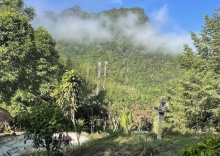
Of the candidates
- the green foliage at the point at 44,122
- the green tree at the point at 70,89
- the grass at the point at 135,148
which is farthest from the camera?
the green tree at the point at 70,89

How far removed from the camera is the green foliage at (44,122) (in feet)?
30.8

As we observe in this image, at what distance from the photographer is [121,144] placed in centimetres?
1025

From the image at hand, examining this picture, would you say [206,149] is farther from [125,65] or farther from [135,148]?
[125,65]

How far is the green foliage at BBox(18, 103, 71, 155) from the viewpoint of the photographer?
9391 mm

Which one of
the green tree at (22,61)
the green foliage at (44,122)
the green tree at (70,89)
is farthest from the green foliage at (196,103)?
the green tree at (22,61)

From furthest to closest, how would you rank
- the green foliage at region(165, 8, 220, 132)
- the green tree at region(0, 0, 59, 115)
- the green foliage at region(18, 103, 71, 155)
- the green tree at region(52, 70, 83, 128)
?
the green tree at region(0, 0, 59, 115) < the green tree at region(52, 70, 83, 128) < the green foliage at region(165, 8, 220, 132) < the green foliage at region(18, 103, 71, 155)

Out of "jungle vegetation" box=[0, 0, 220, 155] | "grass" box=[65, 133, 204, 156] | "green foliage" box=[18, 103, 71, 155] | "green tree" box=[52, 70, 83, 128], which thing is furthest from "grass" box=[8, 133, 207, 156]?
"green tree" box=[52, 70, 83, 128]

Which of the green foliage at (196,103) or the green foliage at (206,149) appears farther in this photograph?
Answer: the green foliage at (196,103)

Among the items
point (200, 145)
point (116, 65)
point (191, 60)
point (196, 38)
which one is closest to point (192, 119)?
point (191, 60)

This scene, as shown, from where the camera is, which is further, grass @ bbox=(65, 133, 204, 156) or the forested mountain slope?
the forested mountain slope

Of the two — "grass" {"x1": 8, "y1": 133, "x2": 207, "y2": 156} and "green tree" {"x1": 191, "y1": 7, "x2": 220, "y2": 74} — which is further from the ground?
"green tree" {"x1": 191, "y1": 7, "x2": 220, "y2": 74}

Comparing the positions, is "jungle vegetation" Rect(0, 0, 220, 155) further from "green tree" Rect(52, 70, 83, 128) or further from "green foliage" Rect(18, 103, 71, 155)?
"green foliage" Rect(18, 103, 71, 155)

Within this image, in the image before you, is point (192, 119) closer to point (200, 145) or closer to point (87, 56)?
point (200, 145)

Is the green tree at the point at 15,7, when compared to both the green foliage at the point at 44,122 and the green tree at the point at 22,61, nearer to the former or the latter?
the green tree at the point at 22,61
